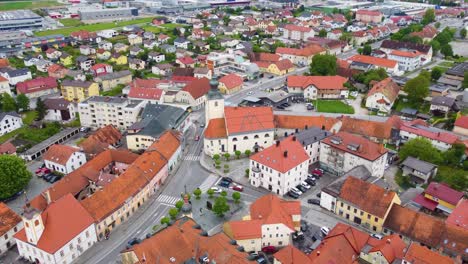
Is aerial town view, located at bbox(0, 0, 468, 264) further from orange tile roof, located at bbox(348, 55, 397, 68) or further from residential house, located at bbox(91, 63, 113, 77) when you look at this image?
orange tile roof, located at bbox(348, 55, 397, 68)

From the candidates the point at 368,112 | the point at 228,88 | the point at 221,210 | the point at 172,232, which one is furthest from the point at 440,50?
the point at 172,232

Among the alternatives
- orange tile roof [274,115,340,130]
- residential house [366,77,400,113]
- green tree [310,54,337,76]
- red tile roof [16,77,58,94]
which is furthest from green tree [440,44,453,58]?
red tile roof [16,77,58,94]

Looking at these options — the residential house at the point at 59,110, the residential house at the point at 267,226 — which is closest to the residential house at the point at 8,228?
the residential house at the point at 267,226

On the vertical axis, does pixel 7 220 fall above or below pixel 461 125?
below

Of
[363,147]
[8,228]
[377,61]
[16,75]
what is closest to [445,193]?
[363,147]

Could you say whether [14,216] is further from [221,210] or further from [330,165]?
[330,165]

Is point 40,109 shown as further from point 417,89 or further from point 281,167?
point 417,89

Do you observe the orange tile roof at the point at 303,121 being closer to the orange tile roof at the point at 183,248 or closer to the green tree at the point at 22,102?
the orange tile roof at the point at 183,248
